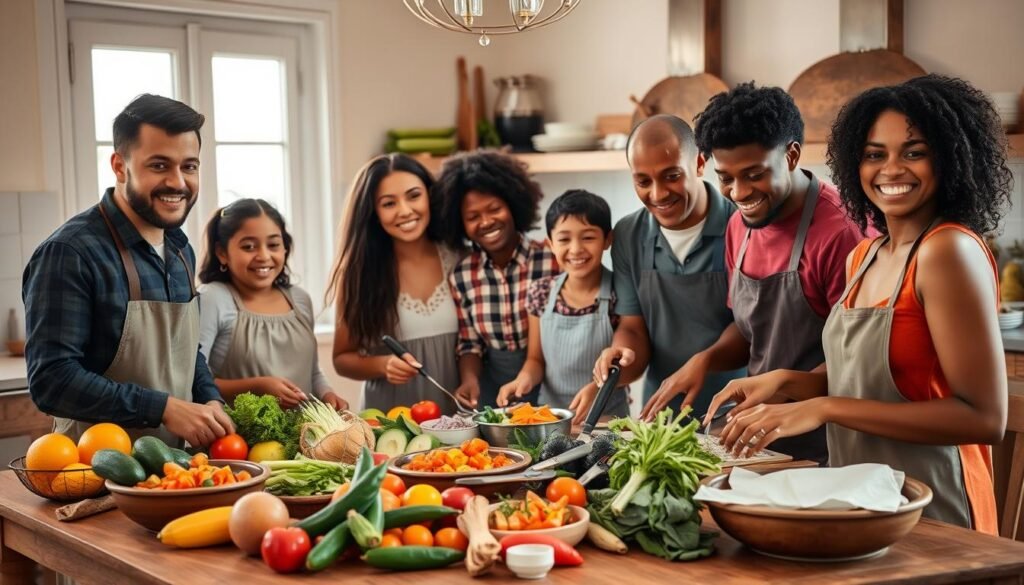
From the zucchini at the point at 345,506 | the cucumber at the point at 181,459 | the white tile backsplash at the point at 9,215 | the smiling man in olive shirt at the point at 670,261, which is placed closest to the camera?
the zucchini at the point at 345,506

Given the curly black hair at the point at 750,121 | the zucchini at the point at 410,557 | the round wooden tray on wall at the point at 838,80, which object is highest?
the round wooden tray on wall at the point at 838,80

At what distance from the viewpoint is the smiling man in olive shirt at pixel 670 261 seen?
3217mm

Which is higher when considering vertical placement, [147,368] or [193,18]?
[193,18]

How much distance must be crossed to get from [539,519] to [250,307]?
1821 mm

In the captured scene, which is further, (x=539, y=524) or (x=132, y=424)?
(x=132, y=424)

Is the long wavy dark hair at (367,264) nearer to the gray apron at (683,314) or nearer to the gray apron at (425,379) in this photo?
the gray apron at (425,379)

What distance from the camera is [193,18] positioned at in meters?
5.68

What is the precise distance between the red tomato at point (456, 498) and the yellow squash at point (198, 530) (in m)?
0.40

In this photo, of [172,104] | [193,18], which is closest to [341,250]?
[172,104]

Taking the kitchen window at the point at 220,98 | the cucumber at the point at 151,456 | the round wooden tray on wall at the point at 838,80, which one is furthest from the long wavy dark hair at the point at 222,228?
the round wooden tray on wall at the point at 838,80

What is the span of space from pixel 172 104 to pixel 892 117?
1.73 m

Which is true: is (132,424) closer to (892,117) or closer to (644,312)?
(644,312)

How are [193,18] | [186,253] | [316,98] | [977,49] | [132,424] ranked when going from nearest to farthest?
1. [132,424]
2. [186,253]
3. [977,49]
4. [193,18]
5. [316,98]

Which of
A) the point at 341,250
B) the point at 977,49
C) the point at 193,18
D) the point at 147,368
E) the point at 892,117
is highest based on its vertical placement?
the point at 193,18
